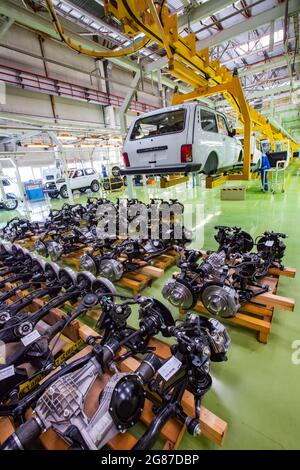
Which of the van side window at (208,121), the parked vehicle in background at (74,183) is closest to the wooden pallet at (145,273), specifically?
the van side window at (208,121)

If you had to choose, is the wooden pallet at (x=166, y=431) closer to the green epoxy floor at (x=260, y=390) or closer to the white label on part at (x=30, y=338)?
the green epoxy floor at (x=260, y=390)

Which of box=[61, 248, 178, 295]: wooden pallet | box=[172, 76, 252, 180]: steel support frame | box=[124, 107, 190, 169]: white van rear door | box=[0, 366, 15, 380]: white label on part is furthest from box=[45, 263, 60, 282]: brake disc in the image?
box=[172, 76, 252, 180]: steel support frame

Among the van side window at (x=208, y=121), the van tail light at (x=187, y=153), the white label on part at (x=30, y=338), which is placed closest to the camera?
the white label on part at (x=30, y=338)

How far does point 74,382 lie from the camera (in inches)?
55.9

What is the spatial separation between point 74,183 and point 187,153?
37.8 ft

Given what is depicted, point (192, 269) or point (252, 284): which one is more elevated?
point (192, 269)

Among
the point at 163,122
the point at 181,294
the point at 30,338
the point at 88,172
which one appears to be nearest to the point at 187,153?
the point at 163,122

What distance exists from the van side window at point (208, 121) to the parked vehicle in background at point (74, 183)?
10.9 meters

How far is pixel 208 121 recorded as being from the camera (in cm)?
434

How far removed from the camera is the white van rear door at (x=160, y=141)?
376 cm
